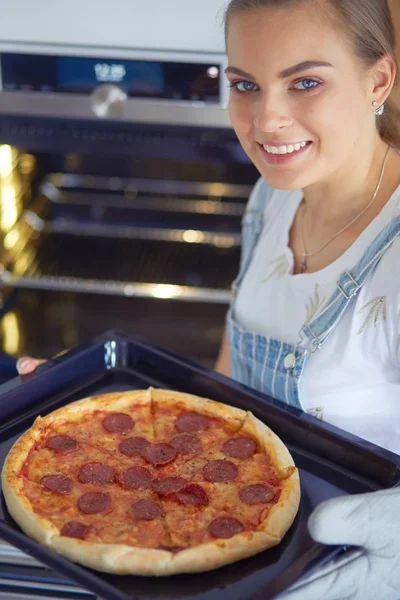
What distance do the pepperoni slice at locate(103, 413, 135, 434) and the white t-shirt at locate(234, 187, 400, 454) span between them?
0.37 metres

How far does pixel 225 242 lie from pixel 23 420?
1.37 metres

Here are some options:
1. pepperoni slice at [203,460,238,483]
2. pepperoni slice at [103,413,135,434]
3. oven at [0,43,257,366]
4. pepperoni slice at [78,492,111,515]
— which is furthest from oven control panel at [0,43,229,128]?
pepperoni slice at [78,492,111,515]

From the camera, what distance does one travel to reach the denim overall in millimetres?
1739

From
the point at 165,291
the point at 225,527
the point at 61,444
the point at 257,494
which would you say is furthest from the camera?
the point at 165,291

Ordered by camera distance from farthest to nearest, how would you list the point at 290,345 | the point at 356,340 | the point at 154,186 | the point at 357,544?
1. the point at 154,186
2. the point at 290,345
3. the point at 356,340
4. the point at 357,544

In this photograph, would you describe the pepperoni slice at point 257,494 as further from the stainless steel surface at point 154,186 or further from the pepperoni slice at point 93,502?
the stainless steel surface at point 154,186

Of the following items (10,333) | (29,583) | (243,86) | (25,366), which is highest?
(243,86)

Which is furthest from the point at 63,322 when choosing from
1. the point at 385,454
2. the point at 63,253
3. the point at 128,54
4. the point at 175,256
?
the point at 385,454

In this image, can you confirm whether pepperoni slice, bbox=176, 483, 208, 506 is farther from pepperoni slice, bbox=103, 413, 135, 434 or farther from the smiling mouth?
the smiling mouth

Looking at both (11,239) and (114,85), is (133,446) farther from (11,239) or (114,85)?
(11,239)

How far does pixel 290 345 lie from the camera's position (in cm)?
187

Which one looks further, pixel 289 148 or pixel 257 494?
pixel 289 148

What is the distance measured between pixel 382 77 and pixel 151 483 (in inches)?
35.5

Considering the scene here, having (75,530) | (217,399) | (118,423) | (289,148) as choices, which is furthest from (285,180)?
(75,530)
